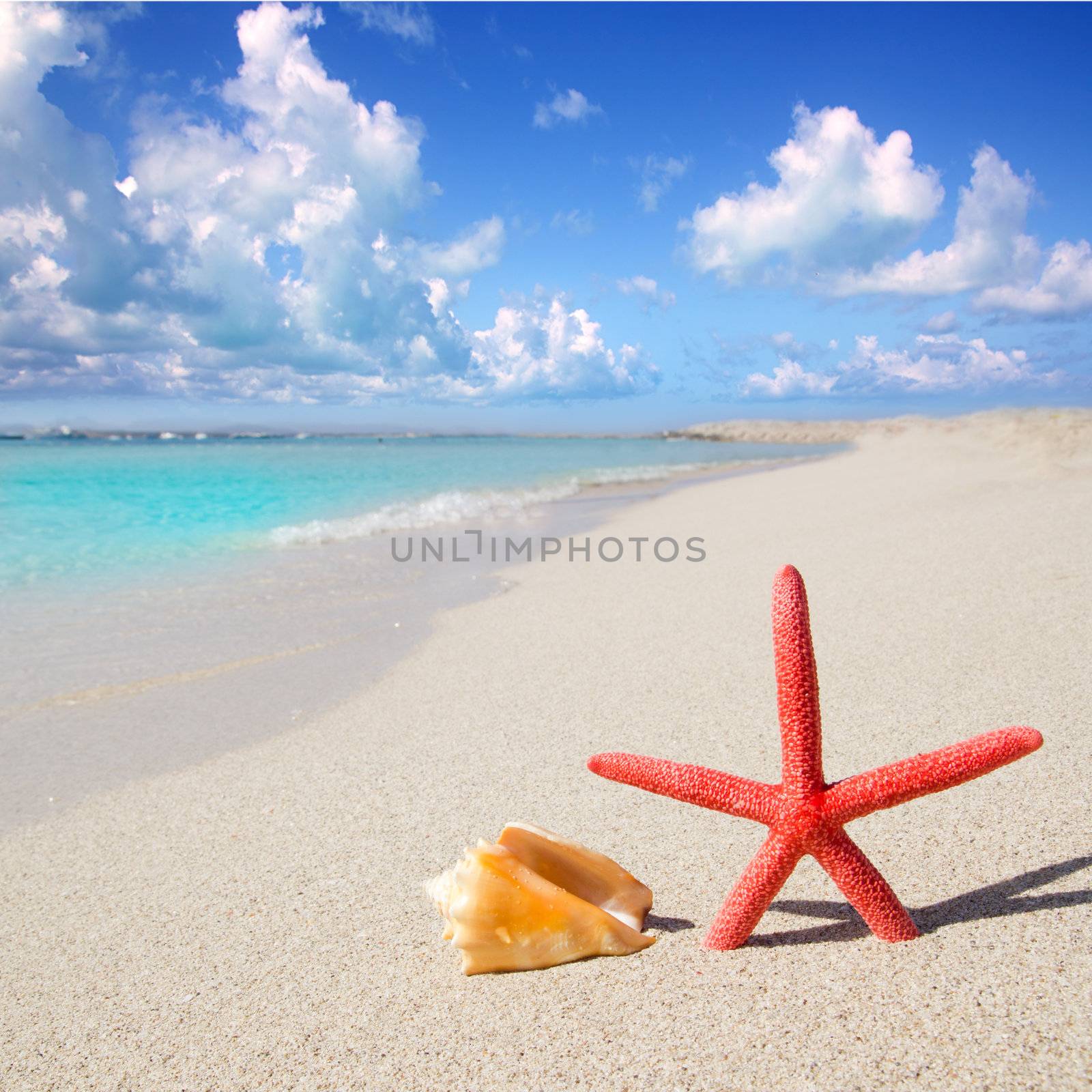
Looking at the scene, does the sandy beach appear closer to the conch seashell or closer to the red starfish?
the conch seashell

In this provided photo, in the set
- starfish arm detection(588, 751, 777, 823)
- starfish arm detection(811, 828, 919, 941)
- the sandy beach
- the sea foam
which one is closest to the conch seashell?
the sandy beach

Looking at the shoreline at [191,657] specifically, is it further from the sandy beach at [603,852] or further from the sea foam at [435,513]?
the sea foam at [435,513]

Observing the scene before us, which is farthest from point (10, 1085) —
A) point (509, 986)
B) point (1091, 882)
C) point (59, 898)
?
point (1091, 882)

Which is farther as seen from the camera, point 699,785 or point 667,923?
point 667,923

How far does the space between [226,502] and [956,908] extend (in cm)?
1829

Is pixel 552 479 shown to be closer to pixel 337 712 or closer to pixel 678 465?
pixel 678 465

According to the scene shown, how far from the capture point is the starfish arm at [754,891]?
1.83m

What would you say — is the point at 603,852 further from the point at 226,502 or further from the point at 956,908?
the point at 226,502

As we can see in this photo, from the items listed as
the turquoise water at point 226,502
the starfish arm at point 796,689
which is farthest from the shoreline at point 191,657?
the starfish arm at point 796,689

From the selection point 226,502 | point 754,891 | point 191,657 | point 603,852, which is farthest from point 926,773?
point 226,502

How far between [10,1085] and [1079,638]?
4.51 metres

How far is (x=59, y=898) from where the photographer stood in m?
2.68

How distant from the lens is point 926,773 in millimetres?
1730

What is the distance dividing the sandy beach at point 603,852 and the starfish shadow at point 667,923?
0.5 inches
